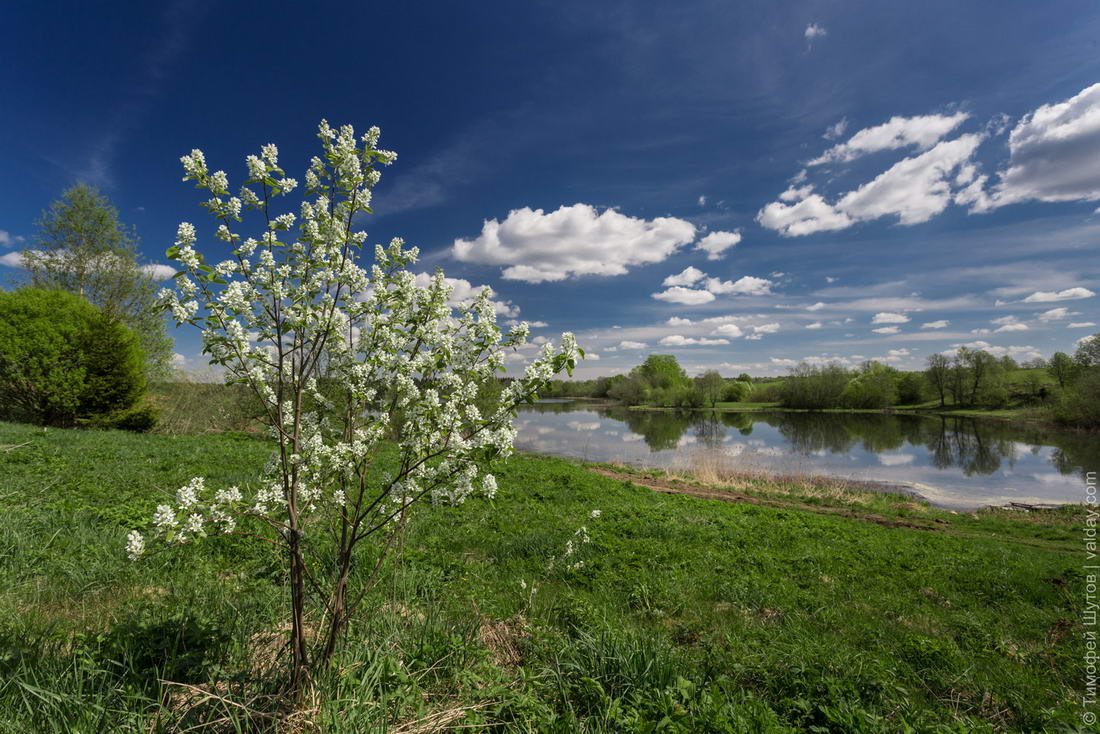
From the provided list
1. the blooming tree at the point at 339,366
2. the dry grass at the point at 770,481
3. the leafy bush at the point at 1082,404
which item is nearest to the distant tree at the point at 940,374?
the leafy bush at the point at 1082,404

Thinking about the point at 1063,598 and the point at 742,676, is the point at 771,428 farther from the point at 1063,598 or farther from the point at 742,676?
the point at 742,676

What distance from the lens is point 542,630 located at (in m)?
4.00

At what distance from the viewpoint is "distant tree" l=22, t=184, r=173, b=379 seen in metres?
24.5

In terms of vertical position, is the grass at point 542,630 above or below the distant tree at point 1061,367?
below

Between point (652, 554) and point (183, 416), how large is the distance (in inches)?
1058

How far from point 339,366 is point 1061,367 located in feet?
265

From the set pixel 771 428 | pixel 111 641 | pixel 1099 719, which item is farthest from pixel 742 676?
pixel 771 428

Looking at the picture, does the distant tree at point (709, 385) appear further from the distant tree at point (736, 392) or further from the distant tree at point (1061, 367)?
the distant tree at point (1061, 367)

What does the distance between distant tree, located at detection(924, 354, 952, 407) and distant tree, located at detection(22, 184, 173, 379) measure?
292 feet

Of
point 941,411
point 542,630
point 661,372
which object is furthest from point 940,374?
point 542,630

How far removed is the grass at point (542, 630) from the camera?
2643 millimetres

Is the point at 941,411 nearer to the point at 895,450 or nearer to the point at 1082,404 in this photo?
the point at 1082,404

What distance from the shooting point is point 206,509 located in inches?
93.4

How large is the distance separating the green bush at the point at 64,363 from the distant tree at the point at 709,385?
75796 mm
